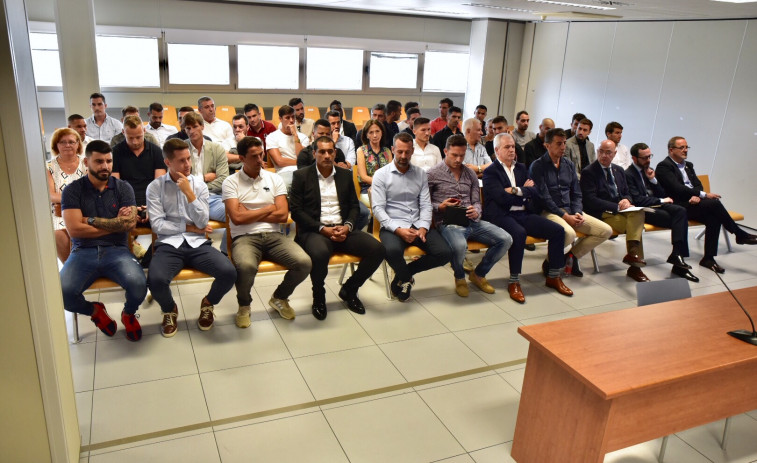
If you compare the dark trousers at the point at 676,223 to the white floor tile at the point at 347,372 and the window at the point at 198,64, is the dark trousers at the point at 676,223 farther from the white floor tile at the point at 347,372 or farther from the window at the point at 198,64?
the window at the point at 198,64

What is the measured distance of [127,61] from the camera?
32.7 ft

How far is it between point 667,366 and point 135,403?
2.94 meters

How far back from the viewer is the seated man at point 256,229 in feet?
13.8

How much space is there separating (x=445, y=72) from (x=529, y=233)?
8368mm

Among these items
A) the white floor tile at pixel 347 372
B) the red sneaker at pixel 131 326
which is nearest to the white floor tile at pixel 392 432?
the white floor tile at pixel 347 372

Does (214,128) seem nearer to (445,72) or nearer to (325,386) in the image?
(325,386)

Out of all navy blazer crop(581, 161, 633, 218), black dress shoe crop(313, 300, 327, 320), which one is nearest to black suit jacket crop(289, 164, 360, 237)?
black dress shoe crop(313, 300, 327, 320)

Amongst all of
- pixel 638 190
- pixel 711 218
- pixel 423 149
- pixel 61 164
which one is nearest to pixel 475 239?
pixel 423 149

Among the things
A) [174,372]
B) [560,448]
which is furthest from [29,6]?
[560,448]

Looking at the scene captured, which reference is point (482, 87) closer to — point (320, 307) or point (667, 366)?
point (320, 307)

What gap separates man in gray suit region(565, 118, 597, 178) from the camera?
22.5 ft

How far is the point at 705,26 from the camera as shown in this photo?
8.04m

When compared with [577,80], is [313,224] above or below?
below

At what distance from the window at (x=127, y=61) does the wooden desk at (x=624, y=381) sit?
9.61 meters
